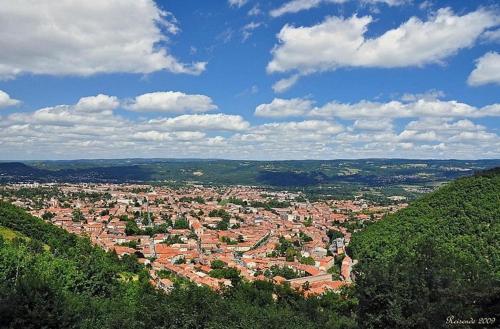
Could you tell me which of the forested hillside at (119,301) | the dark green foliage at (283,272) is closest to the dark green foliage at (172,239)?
the forested hillside at (119,301)

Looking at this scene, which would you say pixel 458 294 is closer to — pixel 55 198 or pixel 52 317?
pixel 52 317

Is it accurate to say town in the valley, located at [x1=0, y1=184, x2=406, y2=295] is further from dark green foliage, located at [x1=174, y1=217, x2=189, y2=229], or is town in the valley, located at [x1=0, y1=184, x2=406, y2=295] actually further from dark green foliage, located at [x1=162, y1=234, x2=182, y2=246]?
dark green foliage, located at [x1=162, y1=234, x2=182, y2=246]

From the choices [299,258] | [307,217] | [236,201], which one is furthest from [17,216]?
[236,201]

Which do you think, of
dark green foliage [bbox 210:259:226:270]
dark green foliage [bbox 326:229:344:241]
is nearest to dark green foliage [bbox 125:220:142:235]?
dark green foliage [bbox 210:259:226:270]

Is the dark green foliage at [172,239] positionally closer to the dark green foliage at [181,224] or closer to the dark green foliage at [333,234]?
the dark green foliage at [181,224]

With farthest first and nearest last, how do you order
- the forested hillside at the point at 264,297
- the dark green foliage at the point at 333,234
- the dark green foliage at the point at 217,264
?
the dark green foliage at the point at 333,234, the dark green foliage at the point at 217,264, the forested hillside at the point at 264,297

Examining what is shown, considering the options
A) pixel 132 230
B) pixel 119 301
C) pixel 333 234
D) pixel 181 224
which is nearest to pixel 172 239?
pixel 132 230
